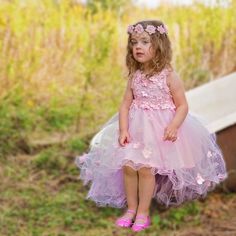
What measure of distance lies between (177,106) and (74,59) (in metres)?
4.37

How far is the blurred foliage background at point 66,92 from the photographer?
4492 mm

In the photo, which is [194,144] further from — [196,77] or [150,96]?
[196,77]

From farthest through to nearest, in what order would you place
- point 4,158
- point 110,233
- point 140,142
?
1. point 4,158
2. point 110,233
3. point 140,142

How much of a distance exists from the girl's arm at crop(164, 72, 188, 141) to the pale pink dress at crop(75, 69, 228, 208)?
0.02m

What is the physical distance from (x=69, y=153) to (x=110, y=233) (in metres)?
1.11

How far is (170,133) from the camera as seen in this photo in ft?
5.39

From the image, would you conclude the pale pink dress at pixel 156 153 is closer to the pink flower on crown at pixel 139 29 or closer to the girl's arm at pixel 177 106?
the girl's arm at pixel 177 106

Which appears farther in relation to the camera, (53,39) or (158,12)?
(158,12)

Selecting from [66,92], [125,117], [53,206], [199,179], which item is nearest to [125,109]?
[125,117]

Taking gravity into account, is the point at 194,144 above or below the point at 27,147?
above

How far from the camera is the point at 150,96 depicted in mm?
1711

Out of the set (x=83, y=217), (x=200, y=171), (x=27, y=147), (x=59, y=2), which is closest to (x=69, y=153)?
(x=27, y=147)

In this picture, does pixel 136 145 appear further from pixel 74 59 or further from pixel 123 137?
pixel 74 59

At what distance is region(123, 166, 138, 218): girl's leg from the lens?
5.64 feet
